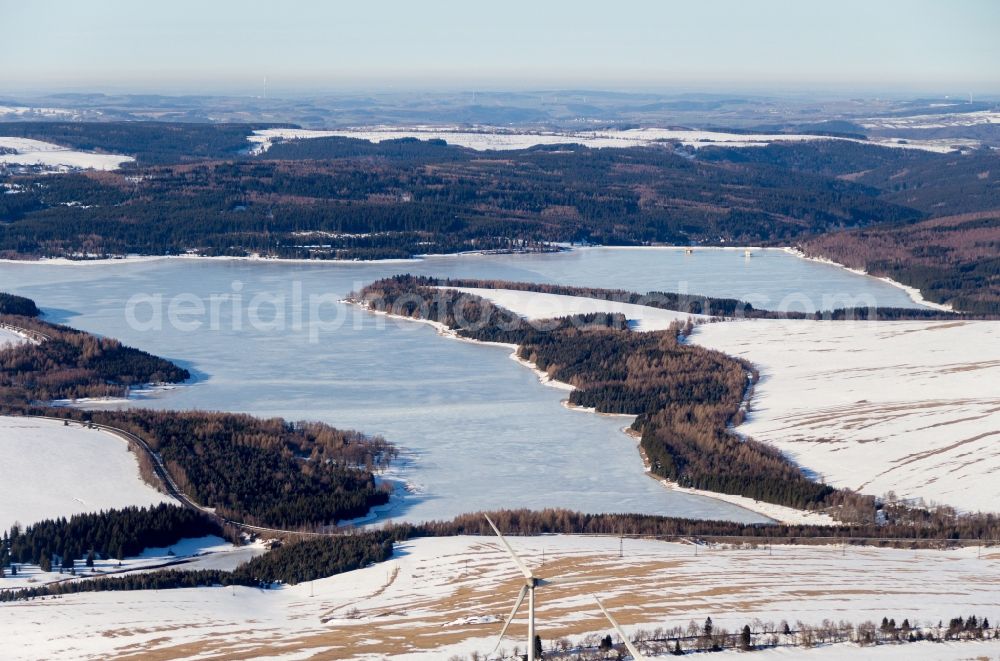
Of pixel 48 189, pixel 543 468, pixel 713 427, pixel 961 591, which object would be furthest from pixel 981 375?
pixel 48 189

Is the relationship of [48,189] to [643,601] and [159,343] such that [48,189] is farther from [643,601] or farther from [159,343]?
[643,601]

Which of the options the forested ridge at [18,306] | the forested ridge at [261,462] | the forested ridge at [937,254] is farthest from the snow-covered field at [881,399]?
the forested ridge at [18,306]

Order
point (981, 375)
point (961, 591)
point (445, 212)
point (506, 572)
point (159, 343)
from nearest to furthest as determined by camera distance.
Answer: point (961, 591)
point (506, 572)
point (981, 375)
point (159, 343)
point (445, 212)

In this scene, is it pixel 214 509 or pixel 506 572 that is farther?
pixel 214 509

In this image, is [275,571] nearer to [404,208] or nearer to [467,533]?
[467,533]

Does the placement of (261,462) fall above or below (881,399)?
below

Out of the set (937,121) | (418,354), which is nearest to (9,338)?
(418,354)

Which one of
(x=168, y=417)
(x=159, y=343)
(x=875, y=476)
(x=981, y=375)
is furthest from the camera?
(x=159, y=343)
